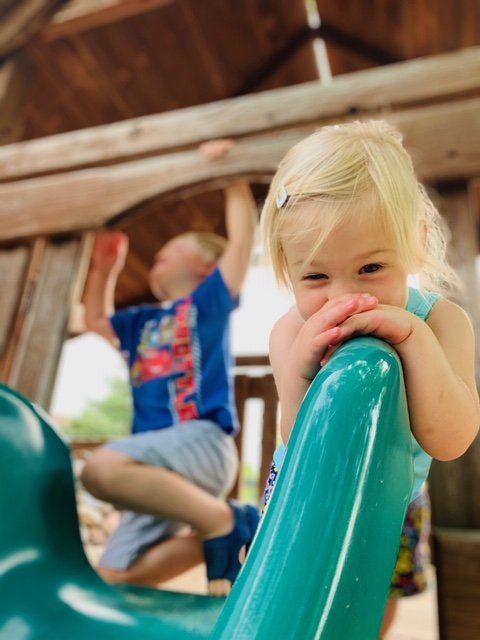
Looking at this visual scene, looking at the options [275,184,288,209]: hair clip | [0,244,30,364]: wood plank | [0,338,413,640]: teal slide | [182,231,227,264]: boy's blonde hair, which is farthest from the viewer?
[182,231,227,264]: boy's blonde hair

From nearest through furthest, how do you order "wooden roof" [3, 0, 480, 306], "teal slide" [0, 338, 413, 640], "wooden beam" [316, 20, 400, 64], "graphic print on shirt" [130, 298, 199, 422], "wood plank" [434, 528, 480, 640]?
"teal slide" [0, 338, 413, 640] → "wood plank" [434, 528, 480, 640] → "graphic print on shirt" [130, 298, 199, 422] → "wooden roof" [3, 0, 480, 306] → "wooden beam" [316, 20, 400, 64]

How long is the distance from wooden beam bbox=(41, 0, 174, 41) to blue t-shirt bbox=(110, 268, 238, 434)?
4.26 ft

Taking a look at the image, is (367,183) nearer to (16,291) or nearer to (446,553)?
(446,553)

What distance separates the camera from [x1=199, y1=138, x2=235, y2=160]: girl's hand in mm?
1469

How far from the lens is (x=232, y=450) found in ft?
4.13

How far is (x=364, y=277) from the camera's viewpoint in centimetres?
48

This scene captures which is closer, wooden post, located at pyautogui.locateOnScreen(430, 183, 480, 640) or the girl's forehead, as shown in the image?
the girl's forehead

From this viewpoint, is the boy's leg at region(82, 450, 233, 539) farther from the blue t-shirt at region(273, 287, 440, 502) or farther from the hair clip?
the hair clip

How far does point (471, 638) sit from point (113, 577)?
0.76 metres

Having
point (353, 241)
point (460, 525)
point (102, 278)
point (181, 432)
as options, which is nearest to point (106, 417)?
point (102, 278)

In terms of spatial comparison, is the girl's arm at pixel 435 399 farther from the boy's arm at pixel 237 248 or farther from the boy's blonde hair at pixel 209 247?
the boy's blonde hair at pixel 209 247

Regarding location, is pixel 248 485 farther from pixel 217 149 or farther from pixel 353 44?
pixel 353 44

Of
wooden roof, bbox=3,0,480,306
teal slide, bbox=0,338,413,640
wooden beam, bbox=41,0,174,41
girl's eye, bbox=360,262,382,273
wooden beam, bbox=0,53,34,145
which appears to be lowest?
teal slide, bbox=0,338,413,640

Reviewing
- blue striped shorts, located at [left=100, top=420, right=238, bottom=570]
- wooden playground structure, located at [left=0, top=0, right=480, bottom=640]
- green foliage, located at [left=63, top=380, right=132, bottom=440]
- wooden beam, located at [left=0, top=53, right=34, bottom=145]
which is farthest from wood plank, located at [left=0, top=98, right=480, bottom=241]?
green foliage, located at [left=63, top=380, right=132, bottom=440]
